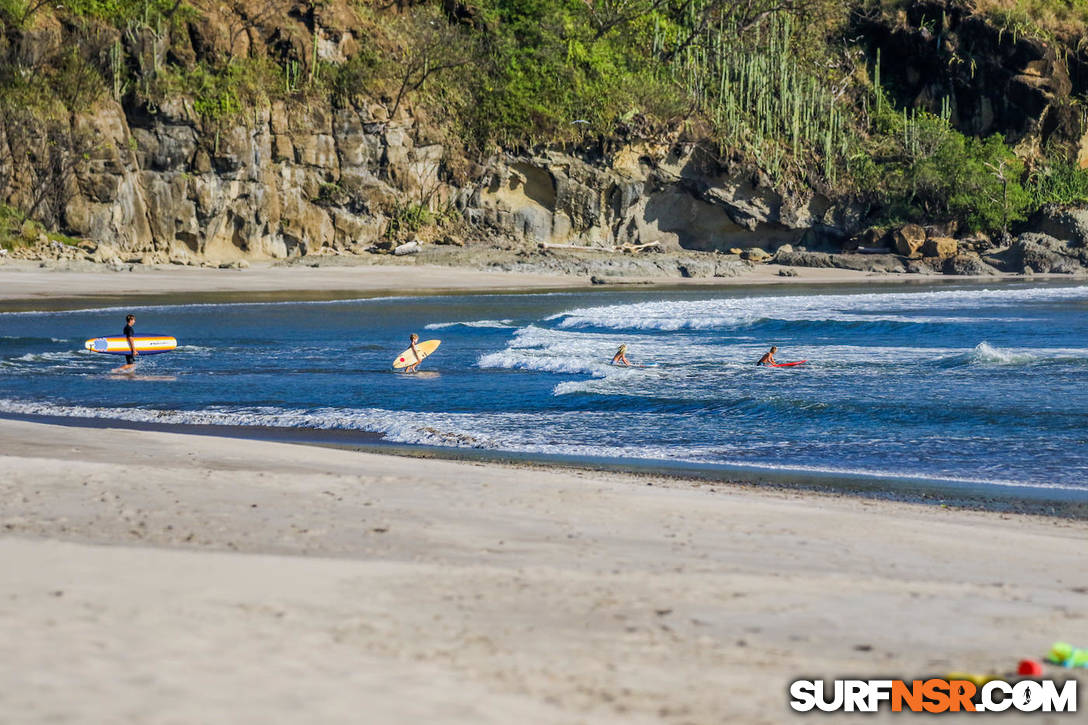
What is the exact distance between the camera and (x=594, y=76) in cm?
5747

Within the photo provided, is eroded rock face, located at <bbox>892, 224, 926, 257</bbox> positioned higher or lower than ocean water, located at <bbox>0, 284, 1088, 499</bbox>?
higher

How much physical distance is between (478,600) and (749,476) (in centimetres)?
587

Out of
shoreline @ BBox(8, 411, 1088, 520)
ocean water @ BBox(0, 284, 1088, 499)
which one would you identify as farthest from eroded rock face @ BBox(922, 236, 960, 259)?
shoreline @ BBox(8, 411, 1088, 520)

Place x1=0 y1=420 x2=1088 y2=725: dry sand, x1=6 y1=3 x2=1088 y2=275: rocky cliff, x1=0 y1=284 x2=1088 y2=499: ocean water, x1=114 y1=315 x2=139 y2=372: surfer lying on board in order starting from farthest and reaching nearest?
1. x1=6 y1=3 x2=1088 y2=275: rocky cliff
2. x1=114 y1=315 x2=139 y2=372: surfer lying on board
3. x1=0 y1=284 x2=1088 y2=499: ocean water
4. x1=0 y1=420 x2=1088 y2=725: dry sand

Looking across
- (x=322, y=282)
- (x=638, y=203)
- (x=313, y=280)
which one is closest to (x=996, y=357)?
(x=322, y=282)

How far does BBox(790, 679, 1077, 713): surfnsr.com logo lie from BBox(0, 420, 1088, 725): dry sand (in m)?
0.10

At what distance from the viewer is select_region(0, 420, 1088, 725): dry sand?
11.7ft

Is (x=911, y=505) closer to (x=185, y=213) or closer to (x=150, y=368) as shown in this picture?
(x=150, y=368)

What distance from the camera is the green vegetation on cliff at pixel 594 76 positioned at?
46281mm

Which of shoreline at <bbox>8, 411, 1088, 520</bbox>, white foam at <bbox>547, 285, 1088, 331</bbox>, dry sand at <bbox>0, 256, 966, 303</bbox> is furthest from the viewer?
dry sand at <bbox>0, 256, 966, 303</bbox>

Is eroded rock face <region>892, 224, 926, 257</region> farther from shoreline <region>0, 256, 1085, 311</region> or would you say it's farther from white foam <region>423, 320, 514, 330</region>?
white foam <region>423, 320, 514, 330</region>

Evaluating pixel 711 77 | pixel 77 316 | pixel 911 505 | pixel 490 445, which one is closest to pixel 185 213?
pixel 77 316

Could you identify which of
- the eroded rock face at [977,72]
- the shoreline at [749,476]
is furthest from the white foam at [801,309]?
the eroded rock face at [977,72]

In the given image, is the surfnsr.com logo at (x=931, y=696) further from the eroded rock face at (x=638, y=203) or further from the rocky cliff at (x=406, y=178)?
the eroded rock face at (x=638, y=203)
